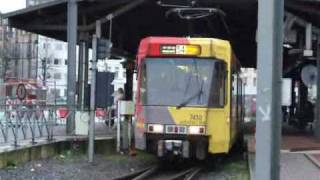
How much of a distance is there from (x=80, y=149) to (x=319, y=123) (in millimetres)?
8803

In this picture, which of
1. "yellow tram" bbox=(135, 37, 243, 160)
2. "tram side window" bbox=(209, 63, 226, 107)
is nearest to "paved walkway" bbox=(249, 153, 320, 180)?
"yellow tram" bbox=(135, 37, 243, 160)

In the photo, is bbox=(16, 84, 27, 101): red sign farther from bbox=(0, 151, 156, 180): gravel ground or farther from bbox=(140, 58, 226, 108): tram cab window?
bbox=(140, 58, 226, 108): tram cab window

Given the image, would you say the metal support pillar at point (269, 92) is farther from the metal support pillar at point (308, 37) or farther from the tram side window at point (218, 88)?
the metal support pillar at point (308, 37)

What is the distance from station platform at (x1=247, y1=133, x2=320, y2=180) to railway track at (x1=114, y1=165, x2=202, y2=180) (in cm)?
145

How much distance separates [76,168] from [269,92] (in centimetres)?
1119

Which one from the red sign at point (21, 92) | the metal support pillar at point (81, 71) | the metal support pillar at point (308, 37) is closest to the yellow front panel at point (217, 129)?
the metal support pillar at point (308, 37)

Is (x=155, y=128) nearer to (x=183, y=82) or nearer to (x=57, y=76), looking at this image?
(x=183, y=82)

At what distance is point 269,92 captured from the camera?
6.87 m

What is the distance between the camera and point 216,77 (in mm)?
16766

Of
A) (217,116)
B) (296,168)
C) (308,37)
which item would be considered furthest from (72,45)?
(296,168)

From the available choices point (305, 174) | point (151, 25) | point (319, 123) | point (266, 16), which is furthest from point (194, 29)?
point (266, 16)

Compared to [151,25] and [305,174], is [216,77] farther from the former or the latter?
[151,25]

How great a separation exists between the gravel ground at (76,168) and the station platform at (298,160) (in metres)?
3.22

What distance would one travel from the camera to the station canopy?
25.0 meters
